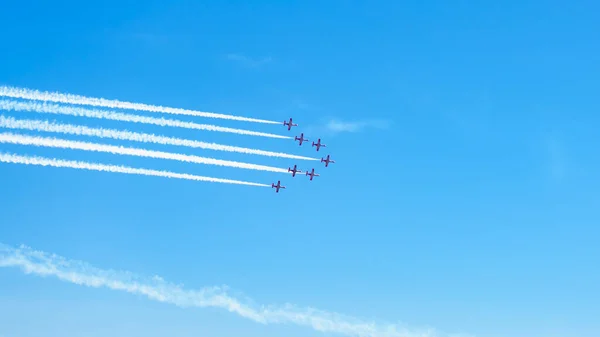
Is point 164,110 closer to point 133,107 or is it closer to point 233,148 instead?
point 133,107

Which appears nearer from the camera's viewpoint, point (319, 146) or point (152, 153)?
point (152, 153)

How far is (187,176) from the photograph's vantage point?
101000 mm

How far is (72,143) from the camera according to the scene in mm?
87250

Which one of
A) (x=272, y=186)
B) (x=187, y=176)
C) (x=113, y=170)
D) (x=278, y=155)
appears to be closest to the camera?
(x=113, y=170)

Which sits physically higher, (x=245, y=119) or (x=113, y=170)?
(x=245, y=119)

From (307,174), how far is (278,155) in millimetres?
18343

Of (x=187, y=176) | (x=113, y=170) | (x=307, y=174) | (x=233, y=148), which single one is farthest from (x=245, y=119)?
(x=307, y=174)

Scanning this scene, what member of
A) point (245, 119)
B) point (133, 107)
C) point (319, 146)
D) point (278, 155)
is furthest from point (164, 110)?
point (319, 146)

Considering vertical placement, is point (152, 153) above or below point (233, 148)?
below

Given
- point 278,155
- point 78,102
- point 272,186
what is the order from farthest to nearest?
point 272,186, point 278,155, point 78,102

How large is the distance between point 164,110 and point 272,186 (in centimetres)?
3306

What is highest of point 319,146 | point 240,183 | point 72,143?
A: point 319,146

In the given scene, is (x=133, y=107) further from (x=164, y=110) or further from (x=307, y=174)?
(x=307, y=174)

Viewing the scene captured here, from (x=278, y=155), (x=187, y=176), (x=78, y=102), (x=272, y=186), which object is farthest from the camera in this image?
(x=272, y=186)
